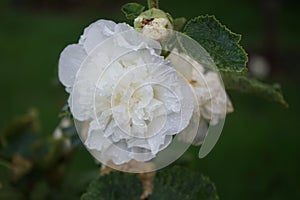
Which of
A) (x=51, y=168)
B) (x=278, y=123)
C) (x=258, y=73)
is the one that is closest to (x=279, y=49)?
(x=258, y=73)

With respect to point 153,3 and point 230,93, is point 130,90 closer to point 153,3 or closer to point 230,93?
point 153,3

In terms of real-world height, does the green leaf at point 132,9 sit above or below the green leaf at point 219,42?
above

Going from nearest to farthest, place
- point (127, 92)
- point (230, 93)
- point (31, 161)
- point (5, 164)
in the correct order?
point (127, 92), point (5, 164), point (31, 161), point (230, 93)

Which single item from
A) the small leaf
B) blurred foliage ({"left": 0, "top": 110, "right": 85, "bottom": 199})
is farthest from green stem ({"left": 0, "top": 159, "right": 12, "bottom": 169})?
the small leaf

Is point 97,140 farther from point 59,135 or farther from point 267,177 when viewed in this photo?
point 267,177

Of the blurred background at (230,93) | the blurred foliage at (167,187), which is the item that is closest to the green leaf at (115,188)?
the blurred foliage at (167,187)

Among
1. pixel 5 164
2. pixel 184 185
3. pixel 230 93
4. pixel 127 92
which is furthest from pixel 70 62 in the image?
pixel 230 93

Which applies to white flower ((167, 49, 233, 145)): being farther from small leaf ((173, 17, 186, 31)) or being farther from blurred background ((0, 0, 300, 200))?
blurred background ((0, 0, 300, 200))

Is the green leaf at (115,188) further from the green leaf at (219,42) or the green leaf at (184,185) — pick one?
the green leaf at (219,42)
